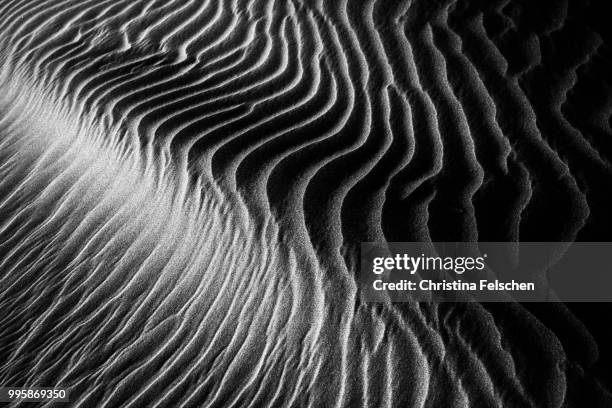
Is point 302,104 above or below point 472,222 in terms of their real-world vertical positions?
above

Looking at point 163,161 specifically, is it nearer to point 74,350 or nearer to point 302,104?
point 302,104

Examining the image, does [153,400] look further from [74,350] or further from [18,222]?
[18,222]

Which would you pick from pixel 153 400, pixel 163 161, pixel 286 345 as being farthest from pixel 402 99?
pixel 153 400

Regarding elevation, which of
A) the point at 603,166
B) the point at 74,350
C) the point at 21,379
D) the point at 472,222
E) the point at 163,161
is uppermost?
the point at 603,166

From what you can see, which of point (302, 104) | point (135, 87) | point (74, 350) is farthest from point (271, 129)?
point (74, 350)

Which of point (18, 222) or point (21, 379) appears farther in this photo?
point (18, 222)

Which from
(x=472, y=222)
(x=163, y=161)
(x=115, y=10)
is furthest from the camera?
(x=115, y=10)

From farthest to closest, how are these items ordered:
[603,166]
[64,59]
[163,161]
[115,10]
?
[115,10] → [64,59] → [163,161] → [603,166]
